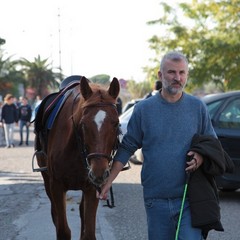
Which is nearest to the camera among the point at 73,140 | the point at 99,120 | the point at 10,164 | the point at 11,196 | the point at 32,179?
the point at 99,120

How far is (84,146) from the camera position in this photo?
4676mm

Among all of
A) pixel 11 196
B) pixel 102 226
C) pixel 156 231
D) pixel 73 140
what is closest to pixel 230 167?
pixel 156 231

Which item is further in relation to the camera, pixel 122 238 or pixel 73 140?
pixel 122 238

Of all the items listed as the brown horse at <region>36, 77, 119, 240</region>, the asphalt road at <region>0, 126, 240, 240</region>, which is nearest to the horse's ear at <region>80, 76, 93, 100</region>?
the brown horse at <region>36, 77, 119, 240</region>

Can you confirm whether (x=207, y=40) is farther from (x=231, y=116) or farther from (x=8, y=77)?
(x=8, y=77)

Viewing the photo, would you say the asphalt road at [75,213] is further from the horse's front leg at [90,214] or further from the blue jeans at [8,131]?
the blue jeans at [8,131]

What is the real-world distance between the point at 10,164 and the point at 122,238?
30.8ft

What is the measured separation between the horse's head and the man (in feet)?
1.34

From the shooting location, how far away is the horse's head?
13.9 ft

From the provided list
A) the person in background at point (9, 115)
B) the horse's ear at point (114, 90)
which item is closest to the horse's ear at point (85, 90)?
the horse's ear at point (114, 90)

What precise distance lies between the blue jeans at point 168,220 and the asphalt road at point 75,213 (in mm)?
2807

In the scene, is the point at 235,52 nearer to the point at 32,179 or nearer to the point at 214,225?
the point at 32,179

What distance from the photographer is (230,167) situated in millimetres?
3963

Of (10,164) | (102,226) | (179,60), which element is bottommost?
(10,164)
